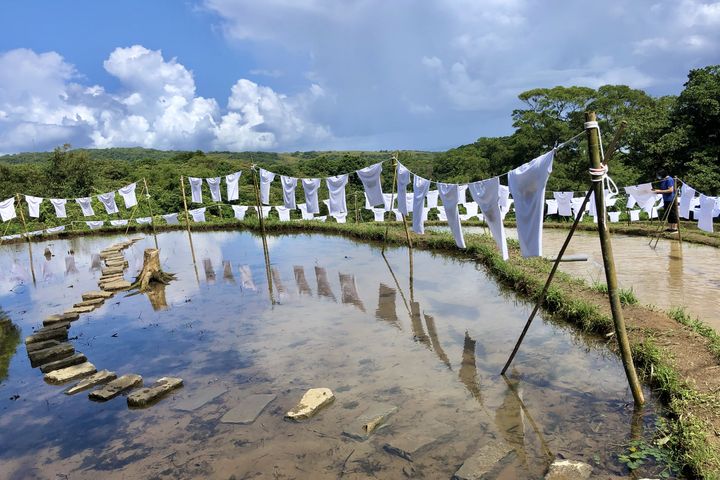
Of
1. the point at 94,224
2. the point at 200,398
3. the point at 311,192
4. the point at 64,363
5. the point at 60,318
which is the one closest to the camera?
the point at 200,398

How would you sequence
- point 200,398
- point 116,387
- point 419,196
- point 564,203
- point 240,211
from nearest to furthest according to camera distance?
point 200,398
point 116,387
point 419,196
point 564,203
point 240,211

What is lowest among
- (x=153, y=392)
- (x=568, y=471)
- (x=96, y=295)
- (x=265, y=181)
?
(x=568, y=471)

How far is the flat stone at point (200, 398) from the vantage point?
4961 mm

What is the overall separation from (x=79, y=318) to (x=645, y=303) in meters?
9.69

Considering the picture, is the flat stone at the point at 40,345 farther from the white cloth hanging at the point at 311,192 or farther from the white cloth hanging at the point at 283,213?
the white cloth hanging at the point at 283,213

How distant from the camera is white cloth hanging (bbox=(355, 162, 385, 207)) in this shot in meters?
12.2

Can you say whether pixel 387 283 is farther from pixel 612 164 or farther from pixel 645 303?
pixel 612 164

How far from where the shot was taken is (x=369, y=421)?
4.36 m

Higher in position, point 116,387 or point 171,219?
point 171,219

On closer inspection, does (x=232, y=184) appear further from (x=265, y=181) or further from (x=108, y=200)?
(x=108, y=200)

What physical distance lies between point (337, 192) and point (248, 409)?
403 inches

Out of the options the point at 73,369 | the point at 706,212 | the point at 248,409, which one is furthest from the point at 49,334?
the point at 706,212

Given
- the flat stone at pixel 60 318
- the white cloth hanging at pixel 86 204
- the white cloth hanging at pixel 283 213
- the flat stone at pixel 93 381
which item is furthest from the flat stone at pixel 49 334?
the white cloth hanging at pixel 86 204

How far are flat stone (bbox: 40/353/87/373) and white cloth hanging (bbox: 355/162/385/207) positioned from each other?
25.5ft
